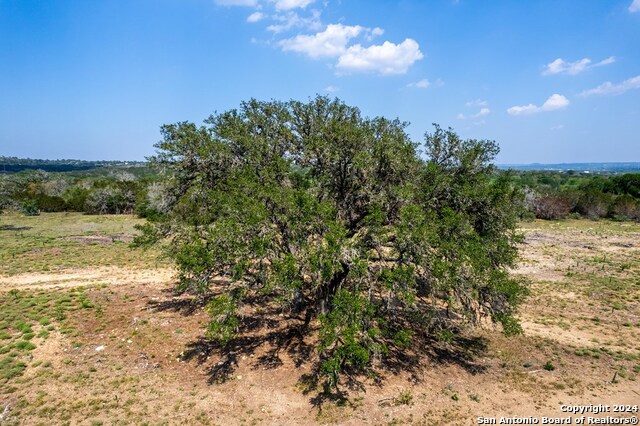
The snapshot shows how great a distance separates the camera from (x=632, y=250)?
39094mm

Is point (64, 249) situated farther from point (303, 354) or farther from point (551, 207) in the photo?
point (551, 207)

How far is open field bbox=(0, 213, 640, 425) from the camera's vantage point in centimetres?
1205

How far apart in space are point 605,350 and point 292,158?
16.8m

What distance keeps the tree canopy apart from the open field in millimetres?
1517

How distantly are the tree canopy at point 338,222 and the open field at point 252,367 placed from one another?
1.52m

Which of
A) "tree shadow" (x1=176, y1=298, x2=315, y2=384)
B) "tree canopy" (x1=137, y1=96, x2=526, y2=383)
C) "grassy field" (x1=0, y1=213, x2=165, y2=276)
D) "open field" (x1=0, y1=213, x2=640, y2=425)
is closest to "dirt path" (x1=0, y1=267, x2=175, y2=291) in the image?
"open field" (x1=0, y1=213, x2=640, y2=425)

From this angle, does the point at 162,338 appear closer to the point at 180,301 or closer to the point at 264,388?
the point at 180,301

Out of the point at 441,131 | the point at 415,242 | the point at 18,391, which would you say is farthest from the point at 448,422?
the point at 18,391

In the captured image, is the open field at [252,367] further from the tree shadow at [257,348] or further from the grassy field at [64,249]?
the grassy field at [64,249]

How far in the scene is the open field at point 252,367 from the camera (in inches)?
474

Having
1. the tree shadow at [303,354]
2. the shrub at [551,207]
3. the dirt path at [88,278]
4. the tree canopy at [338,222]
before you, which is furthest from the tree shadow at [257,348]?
the shrub at [551,207]

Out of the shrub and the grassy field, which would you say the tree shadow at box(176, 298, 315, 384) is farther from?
the shrub

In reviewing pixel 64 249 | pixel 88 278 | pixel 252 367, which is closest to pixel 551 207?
pixel 252 367

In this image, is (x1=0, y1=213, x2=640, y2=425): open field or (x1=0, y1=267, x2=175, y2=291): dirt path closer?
(x1=0, y1=213, x2=640, y2=425): open field
